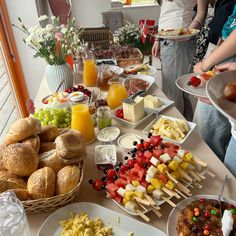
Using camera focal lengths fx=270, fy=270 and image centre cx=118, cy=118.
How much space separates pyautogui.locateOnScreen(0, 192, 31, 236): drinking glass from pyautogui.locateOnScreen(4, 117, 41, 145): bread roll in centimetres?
28

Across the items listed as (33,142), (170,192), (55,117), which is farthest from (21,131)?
(170,192)

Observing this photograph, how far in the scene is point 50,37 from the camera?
1423 mm

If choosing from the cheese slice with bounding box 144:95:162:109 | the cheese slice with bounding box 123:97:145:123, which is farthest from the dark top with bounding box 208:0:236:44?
the cheese slice with bounding box 123:97:145:123

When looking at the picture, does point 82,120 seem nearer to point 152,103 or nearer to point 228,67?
point 152,103

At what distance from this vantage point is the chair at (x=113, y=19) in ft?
12.4

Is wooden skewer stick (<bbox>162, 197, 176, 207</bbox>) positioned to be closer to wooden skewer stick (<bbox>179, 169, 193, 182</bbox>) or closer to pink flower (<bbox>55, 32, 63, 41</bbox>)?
wooden skewer stick (<bbox>179, 169, 193, 182</bbox>)

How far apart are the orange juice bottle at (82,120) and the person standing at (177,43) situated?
Result: 4.04 feet

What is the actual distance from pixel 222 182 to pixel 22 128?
0.68 m

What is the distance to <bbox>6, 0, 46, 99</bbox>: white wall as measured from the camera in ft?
7.66

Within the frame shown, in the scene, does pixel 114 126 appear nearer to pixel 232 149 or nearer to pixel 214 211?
pixel 232 149

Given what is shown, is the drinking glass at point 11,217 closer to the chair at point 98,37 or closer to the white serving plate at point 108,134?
the white serving plate at point 108,134

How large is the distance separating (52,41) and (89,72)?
1.03ft

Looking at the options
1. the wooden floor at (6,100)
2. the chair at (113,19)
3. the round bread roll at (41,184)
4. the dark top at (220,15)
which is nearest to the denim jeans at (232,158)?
the round bread roll at (41,184)

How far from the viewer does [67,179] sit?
2.56ft
